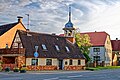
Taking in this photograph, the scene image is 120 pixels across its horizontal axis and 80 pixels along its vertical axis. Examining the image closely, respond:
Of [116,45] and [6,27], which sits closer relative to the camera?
[6,27]

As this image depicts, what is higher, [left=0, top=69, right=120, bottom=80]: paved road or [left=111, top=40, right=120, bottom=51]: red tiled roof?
[left=111, top=40, right=120, bottom=51]: red tiled roof

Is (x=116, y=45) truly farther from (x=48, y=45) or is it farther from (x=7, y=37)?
(x=48, y=45)

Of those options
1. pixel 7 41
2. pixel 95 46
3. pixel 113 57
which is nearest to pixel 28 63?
pixel 7 41

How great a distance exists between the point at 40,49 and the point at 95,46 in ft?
126

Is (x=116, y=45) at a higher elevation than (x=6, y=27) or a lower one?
lower

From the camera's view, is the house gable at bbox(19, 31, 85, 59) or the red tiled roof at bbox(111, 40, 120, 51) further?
the red tiled roof at bbox(111, 40, 120, 51)

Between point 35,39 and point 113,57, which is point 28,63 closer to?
point 35,39

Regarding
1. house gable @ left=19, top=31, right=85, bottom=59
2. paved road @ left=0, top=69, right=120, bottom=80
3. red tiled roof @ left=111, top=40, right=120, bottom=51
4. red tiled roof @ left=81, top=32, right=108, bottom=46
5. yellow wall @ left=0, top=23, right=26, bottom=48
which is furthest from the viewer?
red tiled roof @ left=111, top=40, right=120, bottom=51

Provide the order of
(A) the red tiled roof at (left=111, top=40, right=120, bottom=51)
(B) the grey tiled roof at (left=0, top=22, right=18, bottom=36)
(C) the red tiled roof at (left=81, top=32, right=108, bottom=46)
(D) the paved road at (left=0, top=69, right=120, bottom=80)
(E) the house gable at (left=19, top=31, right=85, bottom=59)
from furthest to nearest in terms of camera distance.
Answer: (A) the red tiled roof at (left=111, top=40, right=120, bottom=51) < (C) the red tiled roof at (left=81, top=32, right=108, bottom=46) < (B) the grey tiled roof at (left=0, top=22, right=18, bottom=36) < (E) the house gable at (left=19, top=31, right=85, bottom=59) < (D) the paved road at (left=0, top=69, right=120, bottom=80)

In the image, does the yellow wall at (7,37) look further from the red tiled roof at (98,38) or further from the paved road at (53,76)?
the red tiled roof at (98,38)

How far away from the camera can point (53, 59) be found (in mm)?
52031

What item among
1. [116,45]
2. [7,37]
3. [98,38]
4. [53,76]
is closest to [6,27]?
[7,37]

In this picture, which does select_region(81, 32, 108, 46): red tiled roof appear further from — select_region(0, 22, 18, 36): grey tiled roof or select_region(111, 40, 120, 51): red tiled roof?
select_region(0, 22, 18, 36): grey tiled roof

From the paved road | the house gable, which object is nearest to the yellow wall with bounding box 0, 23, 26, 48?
the house gable
